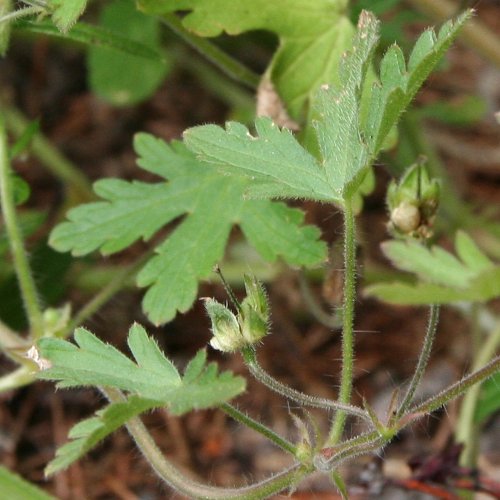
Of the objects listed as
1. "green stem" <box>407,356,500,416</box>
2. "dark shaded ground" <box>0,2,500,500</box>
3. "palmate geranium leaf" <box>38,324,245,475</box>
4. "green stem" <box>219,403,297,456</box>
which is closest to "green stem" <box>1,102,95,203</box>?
"dark shaded ground" <box>0,2,500,500</box>

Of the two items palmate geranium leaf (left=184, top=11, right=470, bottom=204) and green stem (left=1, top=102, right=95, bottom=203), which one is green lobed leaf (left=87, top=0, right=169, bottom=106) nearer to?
green stem (left=1, top=102, right=95, bottom=203)

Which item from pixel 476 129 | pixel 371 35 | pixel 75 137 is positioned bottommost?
pixel 75 137

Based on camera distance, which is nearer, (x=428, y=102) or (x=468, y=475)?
(x=468, y=475)

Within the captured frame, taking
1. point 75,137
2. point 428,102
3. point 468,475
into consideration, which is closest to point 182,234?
point 468,475

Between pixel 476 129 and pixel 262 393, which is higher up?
pixel 476 129

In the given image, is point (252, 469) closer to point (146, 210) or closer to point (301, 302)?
point (301, 302)

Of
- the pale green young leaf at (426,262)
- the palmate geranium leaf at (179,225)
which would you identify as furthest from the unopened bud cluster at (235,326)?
the pale green young leaf at (426,262)
